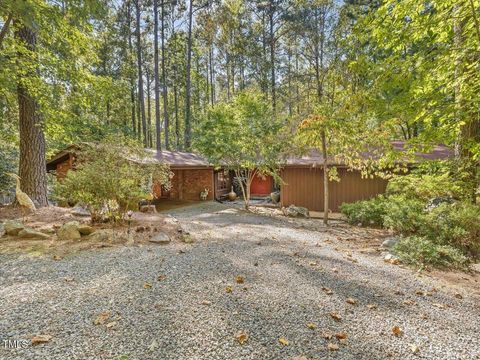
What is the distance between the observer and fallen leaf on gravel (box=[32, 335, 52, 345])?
2.19 metres

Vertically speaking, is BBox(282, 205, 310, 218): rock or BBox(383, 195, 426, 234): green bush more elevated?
BBox(383, 195, 426, 234): green bush

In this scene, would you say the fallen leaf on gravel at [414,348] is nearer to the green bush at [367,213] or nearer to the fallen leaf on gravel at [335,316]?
the fallen leaf on gravel at [335,316]

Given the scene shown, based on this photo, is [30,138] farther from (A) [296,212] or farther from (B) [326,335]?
(A) [296,212]

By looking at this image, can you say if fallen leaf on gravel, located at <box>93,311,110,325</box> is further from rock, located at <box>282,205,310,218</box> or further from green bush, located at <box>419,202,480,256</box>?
rock, located at <box>282,205,310,218</box>

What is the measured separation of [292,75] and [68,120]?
16.5 meters

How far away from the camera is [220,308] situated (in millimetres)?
2895

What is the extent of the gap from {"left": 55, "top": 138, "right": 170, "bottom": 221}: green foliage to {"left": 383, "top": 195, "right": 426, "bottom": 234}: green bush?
20.4ft

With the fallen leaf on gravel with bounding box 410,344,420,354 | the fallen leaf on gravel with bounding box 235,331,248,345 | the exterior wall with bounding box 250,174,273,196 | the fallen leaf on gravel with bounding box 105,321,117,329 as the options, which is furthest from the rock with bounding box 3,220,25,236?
the exterior wall with bounding box 250,174,273,196

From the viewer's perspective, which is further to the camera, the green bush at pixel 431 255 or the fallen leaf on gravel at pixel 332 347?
the green bush at pixel 431 255

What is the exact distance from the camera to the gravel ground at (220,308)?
7.55ft

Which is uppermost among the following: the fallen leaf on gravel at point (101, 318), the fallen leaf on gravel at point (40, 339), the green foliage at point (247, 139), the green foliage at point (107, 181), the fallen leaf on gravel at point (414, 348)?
the green foliage at point (247, 139)

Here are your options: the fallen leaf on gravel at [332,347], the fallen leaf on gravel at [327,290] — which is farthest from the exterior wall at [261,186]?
the fallen leaf on gravel at [332,347]

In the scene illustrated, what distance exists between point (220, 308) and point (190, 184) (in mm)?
12532

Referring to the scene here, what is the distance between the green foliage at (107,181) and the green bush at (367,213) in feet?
21.2
